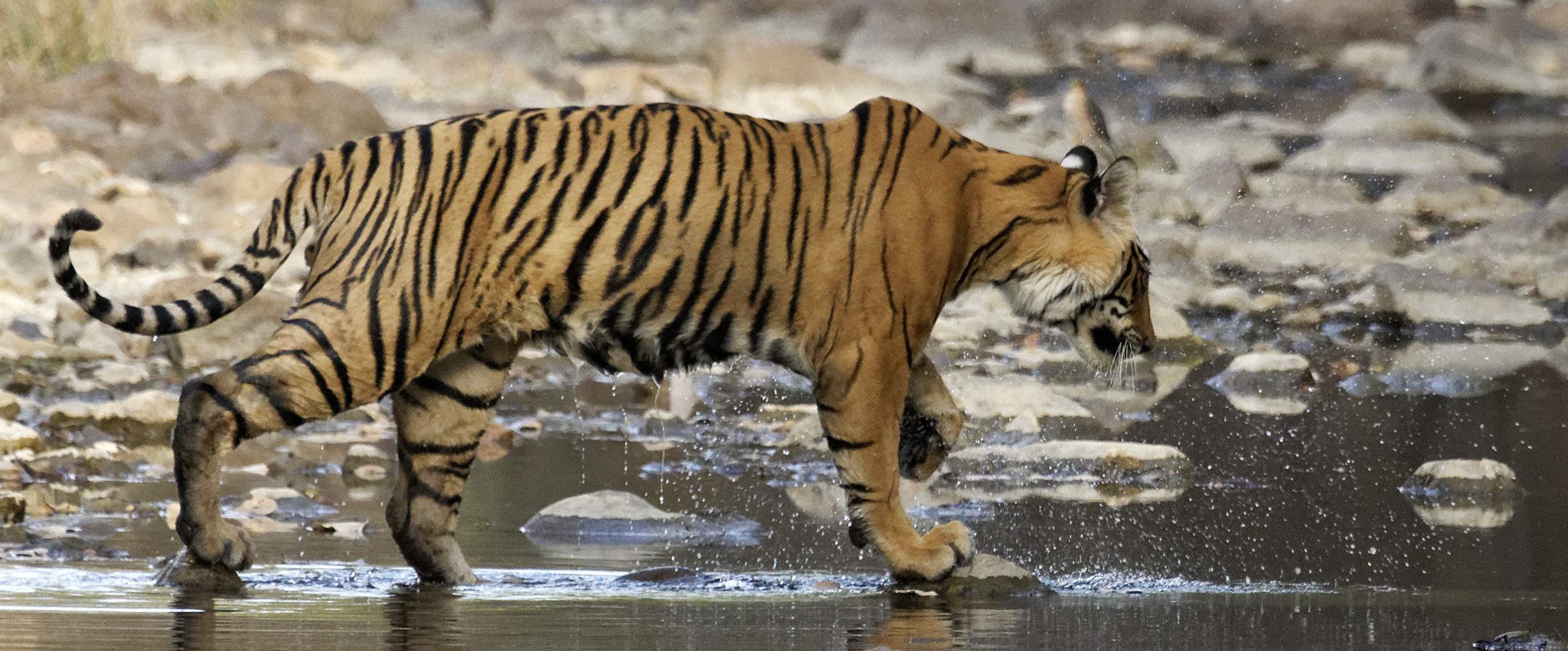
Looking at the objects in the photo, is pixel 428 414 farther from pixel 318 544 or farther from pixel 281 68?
pixel 281 68

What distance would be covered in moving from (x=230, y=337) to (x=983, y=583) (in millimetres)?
6130

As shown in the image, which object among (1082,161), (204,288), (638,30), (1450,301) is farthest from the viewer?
(638,30)

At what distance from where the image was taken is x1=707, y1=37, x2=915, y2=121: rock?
1573cm

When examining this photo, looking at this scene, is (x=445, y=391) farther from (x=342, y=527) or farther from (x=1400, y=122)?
(x=1400, y=122)

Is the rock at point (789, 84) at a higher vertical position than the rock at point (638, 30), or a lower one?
Result: lower

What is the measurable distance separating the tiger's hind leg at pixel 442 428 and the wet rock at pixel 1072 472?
222cm

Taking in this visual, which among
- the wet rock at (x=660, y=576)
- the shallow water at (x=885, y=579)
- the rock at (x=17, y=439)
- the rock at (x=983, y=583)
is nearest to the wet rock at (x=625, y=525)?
the shallow water at (x=885, y=579)

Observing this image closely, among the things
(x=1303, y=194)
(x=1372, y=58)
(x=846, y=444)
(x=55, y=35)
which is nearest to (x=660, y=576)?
(x=846, y=444)

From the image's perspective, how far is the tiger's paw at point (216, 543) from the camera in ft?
14.5

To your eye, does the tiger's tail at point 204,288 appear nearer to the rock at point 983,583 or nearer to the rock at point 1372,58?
the rock at point 983,583

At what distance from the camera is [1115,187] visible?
205 inches

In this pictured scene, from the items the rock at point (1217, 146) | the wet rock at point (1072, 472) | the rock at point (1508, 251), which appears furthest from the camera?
the rock at point (1217, 146)

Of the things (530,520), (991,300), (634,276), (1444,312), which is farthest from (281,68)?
(634,276)

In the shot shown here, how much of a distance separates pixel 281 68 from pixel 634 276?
11.3 meters
